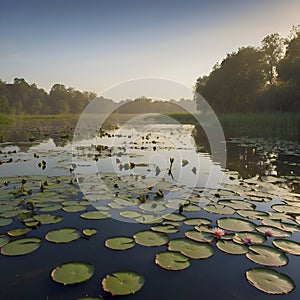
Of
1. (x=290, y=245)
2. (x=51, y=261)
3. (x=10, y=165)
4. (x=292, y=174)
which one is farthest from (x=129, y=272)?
(x=10, y=165)

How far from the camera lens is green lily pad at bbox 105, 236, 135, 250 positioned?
286cm

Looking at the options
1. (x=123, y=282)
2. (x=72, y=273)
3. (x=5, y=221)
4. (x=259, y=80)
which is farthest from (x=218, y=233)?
(x=259, y=80)

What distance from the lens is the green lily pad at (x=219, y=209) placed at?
12.6 ft

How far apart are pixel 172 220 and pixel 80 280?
5.32 ft

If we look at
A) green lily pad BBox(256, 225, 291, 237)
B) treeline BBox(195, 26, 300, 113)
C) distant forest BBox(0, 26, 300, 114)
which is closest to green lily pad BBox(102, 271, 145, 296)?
green lily pad BBox(256, 225, 291, 237)

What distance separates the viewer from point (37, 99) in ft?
256

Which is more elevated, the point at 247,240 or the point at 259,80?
the point at 259,80

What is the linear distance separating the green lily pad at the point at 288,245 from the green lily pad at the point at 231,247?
15.3 inches

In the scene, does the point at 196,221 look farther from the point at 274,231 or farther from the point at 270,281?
the point at 270,281

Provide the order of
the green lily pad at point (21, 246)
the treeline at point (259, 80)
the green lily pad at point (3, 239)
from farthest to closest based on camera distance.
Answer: the treeline at point (259, 80) → the green lily pad at point (3, 239) → the green lily pad at point (21, 246)

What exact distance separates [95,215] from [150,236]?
1026 mm

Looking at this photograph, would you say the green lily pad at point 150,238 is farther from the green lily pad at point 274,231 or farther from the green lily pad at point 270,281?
the green lily pad at point 274,231

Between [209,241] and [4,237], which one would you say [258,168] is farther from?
[4,237]

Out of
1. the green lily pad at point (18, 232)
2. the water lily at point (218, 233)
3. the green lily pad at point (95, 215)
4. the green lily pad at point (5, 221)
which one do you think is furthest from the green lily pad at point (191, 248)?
the green lily pad at point (5, 221)
